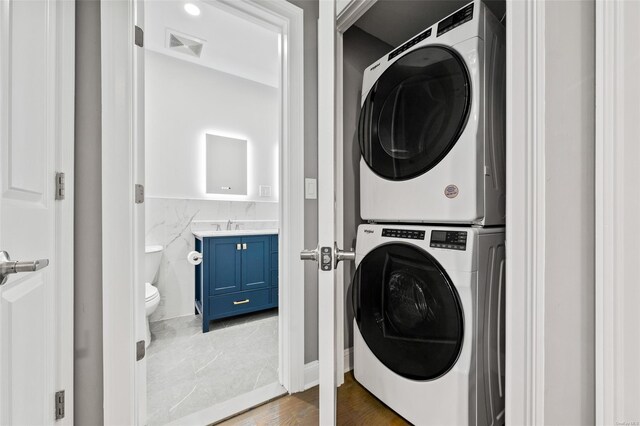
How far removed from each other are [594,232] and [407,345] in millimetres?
787

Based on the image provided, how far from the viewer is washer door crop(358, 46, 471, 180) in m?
1.05

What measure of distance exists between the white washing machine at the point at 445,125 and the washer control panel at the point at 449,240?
0.18ft

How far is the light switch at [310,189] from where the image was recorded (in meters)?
1.45

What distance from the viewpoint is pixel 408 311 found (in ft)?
3.84
